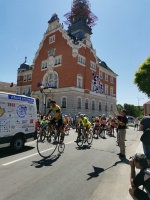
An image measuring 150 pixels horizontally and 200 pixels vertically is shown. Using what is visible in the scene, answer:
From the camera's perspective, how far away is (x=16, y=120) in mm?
9648

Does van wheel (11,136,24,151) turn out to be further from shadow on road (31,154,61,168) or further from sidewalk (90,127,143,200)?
sidewalk (90,127,143,200)

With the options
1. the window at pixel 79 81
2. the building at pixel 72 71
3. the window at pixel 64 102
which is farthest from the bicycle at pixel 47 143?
the window at pixel 79 81

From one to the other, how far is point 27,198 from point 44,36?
47696 millimetres

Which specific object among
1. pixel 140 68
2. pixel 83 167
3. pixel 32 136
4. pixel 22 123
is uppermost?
pixel 140 68

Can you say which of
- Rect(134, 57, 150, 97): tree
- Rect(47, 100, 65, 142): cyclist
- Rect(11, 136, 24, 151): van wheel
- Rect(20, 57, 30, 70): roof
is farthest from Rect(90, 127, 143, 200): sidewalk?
Rect(20, 57, 30, 70): roof

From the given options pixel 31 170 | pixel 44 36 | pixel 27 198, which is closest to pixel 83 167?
pixel 31 170

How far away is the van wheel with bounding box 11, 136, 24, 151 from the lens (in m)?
9.51

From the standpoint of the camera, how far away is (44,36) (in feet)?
159

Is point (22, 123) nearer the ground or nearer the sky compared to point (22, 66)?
nearer the ground

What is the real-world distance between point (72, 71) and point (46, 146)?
108 feet

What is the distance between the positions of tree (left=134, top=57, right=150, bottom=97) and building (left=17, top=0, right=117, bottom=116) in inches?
486

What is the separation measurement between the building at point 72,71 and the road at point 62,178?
28782mm

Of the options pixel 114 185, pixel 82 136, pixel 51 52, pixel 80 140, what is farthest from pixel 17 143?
pixel 51 52

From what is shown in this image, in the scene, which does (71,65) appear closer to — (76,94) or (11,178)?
(76,94)
